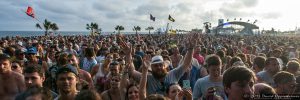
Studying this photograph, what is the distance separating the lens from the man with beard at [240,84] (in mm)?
3236

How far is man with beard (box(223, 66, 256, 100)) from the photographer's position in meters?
3.24

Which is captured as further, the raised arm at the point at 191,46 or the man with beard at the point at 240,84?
the raised arm at the point at 191,46

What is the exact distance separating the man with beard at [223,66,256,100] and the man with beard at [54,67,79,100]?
80.2 inches

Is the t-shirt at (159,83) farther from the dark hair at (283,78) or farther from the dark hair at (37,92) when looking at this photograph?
the dark hair at (37,92)

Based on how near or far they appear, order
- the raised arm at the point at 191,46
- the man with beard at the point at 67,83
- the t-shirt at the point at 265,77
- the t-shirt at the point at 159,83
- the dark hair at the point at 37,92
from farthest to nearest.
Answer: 1. the t-shirt at the point at 265,77
2. the raised arm at the point at 191,46
3. the t-shirt at the point at 159,83
4. the man with beard at the point at 67,83
5. the dark hair at the point at 37,92

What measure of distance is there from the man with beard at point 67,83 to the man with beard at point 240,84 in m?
2.04

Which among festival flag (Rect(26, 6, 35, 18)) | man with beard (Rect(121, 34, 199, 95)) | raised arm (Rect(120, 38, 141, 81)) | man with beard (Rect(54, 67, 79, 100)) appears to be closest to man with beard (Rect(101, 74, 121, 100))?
Answer: raised arm (Rect(120, 38, 141, 81))

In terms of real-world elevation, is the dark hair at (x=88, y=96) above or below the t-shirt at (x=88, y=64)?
above

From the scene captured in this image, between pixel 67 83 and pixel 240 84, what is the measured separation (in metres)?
2.23

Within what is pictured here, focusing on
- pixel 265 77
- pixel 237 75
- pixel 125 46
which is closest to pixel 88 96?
pixel 237 75

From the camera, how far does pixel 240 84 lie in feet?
10.7

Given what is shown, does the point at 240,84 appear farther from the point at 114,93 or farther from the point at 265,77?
the point at 265,77

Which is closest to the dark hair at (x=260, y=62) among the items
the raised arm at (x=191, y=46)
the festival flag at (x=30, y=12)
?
the raised arm at (x=191, y=46)

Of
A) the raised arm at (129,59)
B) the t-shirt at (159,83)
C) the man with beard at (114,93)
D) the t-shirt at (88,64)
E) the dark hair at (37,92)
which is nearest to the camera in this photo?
the dark hair at (37,92)
